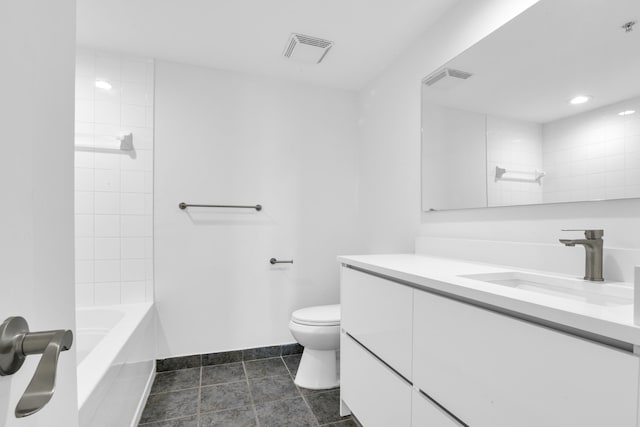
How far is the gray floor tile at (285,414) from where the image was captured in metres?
1.60

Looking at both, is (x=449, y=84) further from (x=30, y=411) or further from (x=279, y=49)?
(x=30, y=411)

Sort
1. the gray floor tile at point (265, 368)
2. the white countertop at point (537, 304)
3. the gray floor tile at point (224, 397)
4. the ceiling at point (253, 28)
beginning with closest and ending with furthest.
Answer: the white countertop at point (537, 304), the ceiling at point (253, 28), the gray floor tile at point (224, 397), the gray floor tile at point (265, 368)

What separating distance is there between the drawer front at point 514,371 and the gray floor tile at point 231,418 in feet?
3.36

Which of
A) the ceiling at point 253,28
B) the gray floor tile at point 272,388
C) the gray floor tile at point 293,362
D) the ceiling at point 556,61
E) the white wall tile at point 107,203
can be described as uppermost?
the ceiling at point 253,28

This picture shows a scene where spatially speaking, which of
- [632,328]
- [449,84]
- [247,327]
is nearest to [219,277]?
[247,327]

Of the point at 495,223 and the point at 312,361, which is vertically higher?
the point at 495,223

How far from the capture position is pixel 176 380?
2025mm

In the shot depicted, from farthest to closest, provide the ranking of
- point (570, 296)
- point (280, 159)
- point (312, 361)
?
1. point (280, 159)
2. point (312, 361)
3. point (570, 296)

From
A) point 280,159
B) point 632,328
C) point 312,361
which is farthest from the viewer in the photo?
point 280,159

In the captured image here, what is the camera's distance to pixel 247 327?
7.66ft

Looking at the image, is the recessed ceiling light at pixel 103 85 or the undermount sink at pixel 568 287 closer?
the undermount sink at pixel 568 287

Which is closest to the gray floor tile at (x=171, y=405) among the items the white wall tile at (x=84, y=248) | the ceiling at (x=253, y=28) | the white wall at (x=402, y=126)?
the white wall tile at (x=84, y=248)

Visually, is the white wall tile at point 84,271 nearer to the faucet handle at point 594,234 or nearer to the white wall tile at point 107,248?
the white wall tile at point 107,248

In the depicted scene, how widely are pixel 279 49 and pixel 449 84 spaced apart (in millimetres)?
1081
